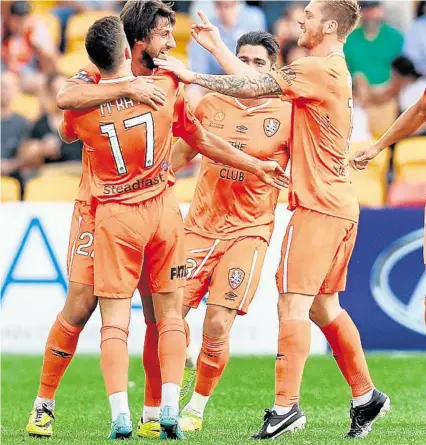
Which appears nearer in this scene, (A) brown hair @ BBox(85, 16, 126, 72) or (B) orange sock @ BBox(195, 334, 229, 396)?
(A) brown hair @ BBox(85, 16, 126, 72)

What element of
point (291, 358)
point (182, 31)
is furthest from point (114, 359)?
point (182, 31)

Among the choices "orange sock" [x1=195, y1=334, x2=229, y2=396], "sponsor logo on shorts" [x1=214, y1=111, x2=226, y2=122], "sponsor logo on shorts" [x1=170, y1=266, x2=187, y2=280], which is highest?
"sponsor logo on shorts" [x1=214, y1=111, x2=226, y2=122]

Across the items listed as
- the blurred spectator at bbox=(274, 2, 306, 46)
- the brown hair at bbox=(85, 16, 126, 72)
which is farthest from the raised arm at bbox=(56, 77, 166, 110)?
the blurred spectator at bbox=(274, 2, 306, 46)

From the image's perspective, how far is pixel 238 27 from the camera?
1332 cm

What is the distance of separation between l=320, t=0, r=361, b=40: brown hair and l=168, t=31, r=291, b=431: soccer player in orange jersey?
0.75 metres

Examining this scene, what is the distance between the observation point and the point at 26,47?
573 inches

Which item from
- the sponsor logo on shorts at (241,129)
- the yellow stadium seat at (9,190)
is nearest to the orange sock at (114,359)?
the sponsor logo on shorts at (241,129)

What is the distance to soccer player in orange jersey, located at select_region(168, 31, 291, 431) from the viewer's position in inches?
272

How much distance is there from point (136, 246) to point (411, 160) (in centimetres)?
612

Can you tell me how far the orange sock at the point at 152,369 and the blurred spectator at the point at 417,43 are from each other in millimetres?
7487

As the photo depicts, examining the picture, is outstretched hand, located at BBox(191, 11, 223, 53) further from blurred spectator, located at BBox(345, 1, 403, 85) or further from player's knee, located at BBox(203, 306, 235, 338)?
blurred spectator, located at BBox(345, 1, 403, 85)

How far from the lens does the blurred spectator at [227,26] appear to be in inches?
519

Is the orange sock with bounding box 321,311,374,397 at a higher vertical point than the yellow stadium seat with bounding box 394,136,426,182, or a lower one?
higher

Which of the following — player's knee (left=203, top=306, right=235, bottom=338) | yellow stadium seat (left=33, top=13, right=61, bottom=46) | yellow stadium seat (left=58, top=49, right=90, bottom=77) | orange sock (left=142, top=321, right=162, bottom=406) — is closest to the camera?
orange sock (left=142, top=321, right=162, bottom=406)
